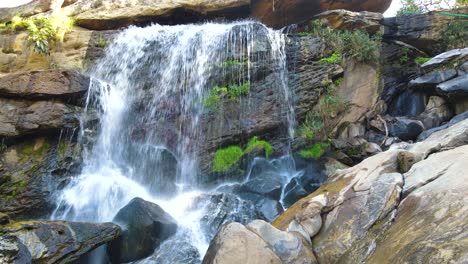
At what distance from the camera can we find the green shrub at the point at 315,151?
9582 millimetres

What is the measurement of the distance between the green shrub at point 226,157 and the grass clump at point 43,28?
7333mm

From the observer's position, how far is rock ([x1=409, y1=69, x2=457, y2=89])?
34.1 ft

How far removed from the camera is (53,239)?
5.63m

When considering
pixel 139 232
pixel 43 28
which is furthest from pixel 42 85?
pixel 139 232

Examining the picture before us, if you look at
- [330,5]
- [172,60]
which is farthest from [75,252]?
[330,5]

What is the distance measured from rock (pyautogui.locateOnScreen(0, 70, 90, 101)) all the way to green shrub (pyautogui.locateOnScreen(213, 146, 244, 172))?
430 cm

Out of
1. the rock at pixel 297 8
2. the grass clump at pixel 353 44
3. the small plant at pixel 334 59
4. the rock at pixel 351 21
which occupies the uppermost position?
the rock at pixel 297 8

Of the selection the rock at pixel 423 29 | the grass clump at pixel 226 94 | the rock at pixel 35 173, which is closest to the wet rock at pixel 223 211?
the grass clump at pixel 226 94

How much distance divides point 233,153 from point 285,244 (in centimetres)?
503

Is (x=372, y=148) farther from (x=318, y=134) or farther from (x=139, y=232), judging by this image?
(x=139, y=232)

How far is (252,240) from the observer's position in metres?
4.47

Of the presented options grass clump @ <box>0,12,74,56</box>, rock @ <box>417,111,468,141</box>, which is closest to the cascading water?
grass clump @ <box>0,12,74,56</box>

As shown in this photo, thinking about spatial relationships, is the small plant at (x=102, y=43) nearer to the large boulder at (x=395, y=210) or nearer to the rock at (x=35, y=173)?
the rock at (x=35, y=173)

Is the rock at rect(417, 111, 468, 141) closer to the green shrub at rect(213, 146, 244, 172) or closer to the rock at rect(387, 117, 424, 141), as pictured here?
the rock at rect(387, 117, 424, 141)
